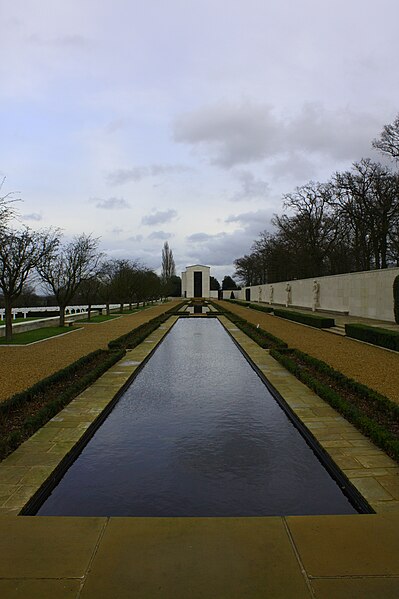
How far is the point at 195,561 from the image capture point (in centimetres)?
254

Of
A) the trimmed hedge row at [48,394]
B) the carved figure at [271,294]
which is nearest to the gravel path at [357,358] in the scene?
the trimmed hedge row at [48,394]

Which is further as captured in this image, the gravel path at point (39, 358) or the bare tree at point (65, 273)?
the bare tree at point (65, 273)

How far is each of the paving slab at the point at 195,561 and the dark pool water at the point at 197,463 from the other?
0.53 meters

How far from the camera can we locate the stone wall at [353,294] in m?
19.0

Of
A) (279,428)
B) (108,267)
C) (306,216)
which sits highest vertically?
(306,216)

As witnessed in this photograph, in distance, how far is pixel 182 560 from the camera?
2545 mm

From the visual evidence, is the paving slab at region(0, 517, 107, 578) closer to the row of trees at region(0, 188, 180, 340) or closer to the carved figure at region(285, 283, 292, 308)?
the row of trees at region(0, 188, 180, 340)

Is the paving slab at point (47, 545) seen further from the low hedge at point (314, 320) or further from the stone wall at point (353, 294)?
the stone wall at point (353, 294)

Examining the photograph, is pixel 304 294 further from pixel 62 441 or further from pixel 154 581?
pixel 154 581

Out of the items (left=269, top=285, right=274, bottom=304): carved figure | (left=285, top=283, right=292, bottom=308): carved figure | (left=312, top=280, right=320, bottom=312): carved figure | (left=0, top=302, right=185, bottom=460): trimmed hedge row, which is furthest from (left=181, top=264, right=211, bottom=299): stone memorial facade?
(left=0, top=302, right=185, bottom=460): trimmed hedge row

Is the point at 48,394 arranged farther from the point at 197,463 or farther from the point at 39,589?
the point at 39,589

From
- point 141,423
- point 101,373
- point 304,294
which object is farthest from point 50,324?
point 304,294

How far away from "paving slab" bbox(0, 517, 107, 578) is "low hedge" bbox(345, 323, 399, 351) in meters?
10.6

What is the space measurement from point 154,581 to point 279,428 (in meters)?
3.57
